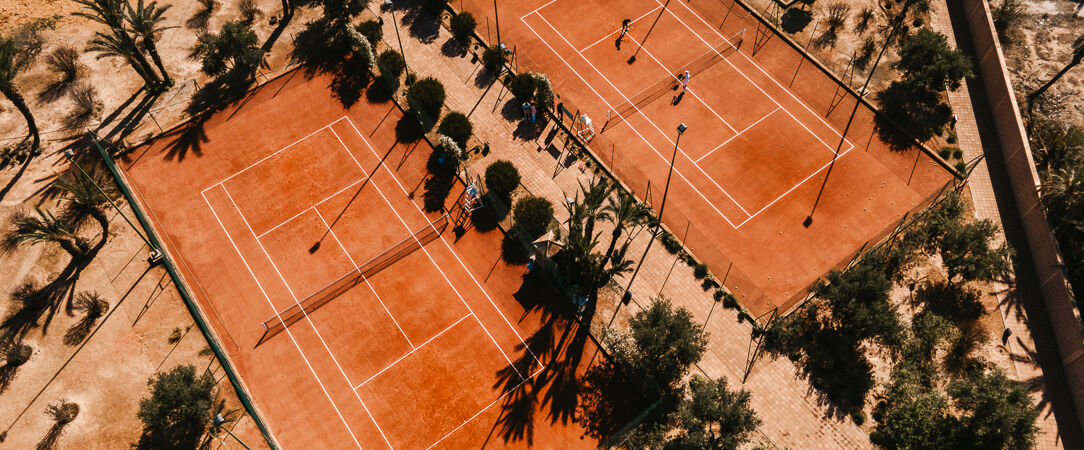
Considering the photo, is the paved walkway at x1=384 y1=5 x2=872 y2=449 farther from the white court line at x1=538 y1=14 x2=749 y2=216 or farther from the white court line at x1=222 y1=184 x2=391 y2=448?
the white court line at x1=222 y1=184 x2=391 y2=448

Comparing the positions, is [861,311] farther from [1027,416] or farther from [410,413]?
[410,413]

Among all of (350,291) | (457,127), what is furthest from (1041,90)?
(350,291)

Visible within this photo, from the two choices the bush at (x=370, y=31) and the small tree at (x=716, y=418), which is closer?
the small tree at (x=716, y=418)

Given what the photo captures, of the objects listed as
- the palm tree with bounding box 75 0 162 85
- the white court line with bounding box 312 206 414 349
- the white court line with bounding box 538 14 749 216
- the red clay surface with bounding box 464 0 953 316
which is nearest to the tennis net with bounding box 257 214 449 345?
the white court line with bounding box 312 206 414 349

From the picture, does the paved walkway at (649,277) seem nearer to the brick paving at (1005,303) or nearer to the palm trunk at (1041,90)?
the brick paving at (1005,303)

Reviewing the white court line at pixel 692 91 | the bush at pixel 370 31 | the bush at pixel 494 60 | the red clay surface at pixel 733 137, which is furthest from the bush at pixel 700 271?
the bush at pixel 370 31
